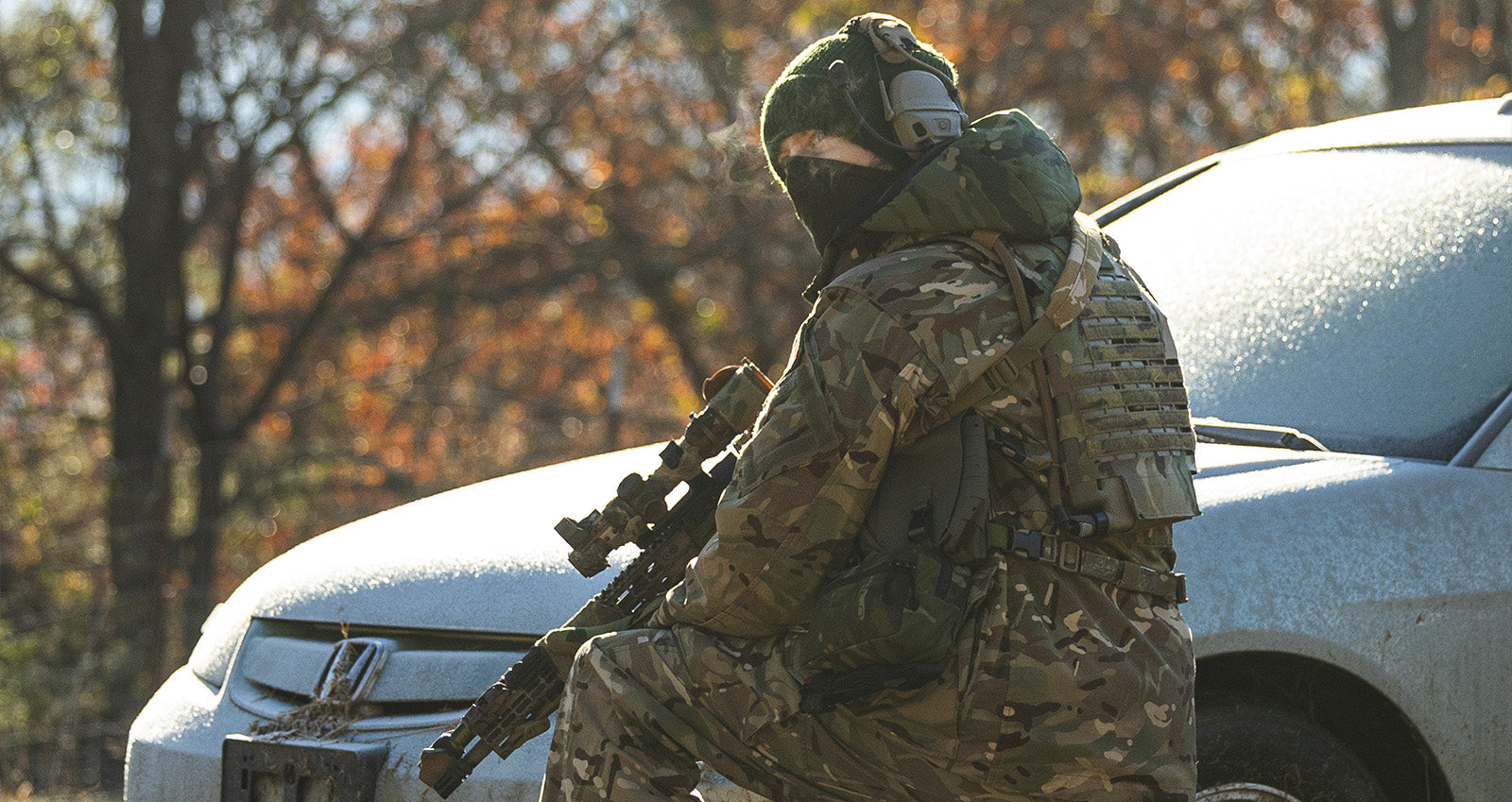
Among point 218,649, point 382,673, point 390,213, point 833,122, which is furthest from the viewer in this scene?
point 390,213

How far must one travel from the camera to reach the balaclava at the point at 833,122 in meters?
2.43

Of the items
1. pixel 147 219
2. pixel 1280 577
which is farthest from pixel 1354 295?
pixel 147 219

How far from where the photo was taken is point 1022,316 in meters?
2.29

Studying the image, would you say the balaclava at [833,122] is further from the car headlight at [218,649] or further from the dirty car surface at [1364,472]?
the car headlight at [218,649]

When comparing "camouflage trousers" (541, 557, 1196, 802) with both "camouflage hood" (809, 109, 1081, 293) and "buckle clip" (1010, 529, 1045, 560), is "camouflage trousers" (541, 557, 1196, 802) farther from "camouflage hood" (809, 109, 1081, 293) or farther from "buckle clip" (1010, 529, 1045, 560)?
"camouflage hood" (809, 109, 1081, 293)

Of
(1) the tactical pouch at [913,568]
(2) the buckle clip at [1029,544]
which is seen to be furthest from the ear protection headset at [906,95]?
(2) the buckle clip at [1029,544]

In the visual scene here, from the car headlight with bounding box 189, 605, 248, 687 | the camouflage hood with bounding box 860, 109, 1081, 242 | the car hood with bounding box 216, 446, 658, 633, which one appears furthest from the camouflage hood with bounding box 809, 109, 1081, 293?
the car headlight with bounding box 189, 605, 248, 687

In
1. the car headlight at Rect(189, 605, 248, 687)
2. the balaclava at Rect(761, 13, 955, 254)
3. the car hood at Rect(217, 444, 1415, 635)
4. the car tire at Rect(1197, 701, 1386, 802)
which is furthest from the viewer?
the car headlight at Rect(189, 605, 248, 687)

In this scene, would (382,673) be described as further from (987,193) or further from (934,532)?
(987,193)

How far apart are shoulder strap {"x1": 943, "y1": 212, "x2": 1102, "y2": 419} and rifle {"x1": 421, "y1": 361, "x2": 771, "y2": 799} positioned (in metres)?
0.49

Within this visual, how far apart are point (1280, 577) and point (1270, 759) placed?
1.03ft

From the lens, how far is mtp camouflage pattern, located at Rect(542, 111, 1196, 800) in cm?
225

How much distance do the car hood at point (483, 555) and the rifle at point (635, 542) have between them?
275mm

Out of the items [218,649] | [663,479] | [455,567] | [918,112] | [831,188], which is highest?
[918,112]
